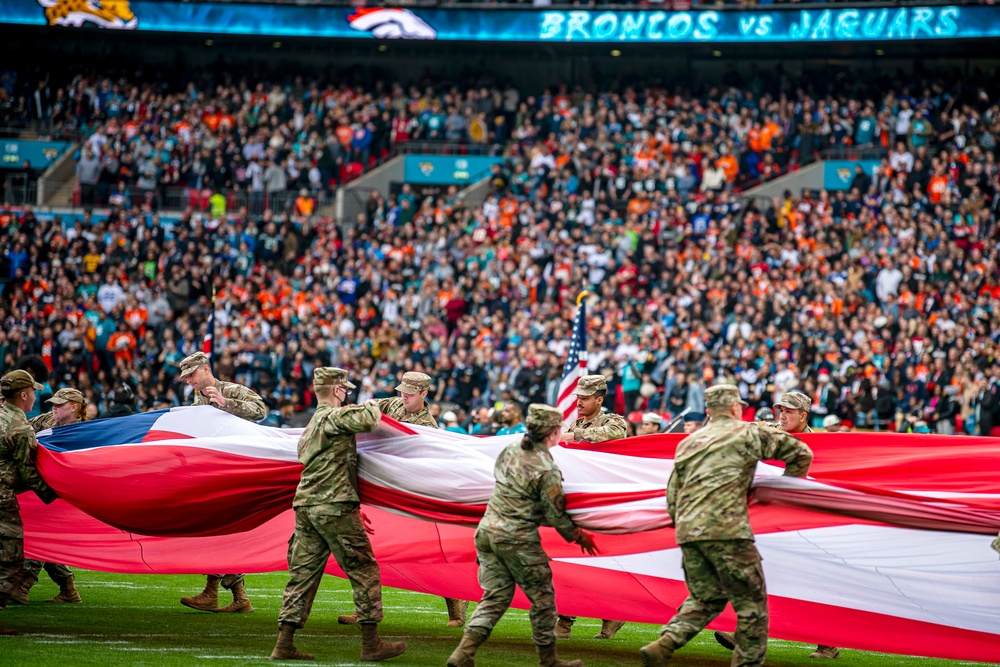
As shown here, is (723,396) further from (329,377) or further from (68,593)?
(68,593)

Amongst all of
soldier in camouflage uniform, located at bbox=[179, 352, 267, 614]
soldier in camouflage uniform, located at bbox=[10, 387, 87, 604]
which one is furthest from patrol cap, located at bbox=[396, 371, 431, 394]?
soldier in camouflage uniform, located at bbox=[10, 387, 87, 604]

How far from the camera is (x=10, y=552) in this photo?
966 centimetres

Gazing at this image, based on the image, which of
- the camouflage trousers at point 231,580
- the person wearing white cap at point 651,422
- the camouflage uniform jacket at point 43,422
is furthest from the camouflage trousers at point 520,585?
the person wearing white cap at point 651,422

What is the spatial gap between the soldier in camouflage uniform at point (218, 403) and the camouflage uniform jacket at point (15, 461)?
1309mm

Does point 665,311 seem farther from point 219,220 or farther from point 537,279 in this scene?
point 219,220

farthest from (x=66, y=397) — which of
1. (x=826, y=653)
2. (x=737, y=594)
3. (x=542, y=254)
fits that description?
(x=542, y=254)

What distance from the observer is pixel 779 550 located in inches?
328

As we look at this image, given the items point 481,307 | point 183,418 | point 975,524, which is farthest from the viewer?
point 481,307

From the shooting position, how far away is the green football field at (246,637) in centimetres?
869

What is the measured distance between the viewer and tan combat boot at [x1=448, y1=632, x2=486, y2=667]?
7.93m

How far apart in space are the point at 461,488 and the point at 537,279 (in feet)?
53.9

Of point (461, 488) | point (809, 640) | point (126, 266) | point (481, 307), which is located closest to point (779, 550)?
point (809, 640)

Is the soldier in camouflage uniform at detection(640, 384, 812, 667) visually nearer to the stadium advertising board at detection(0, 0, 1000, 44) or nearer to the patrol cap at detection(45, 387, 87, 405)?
the patrol cap at detection(45, 387, 87, 405)

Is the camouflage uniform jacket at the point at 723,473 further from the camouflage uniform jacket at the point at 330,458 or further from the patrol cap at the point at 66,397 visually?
the patrol cap at the point at 66,397
